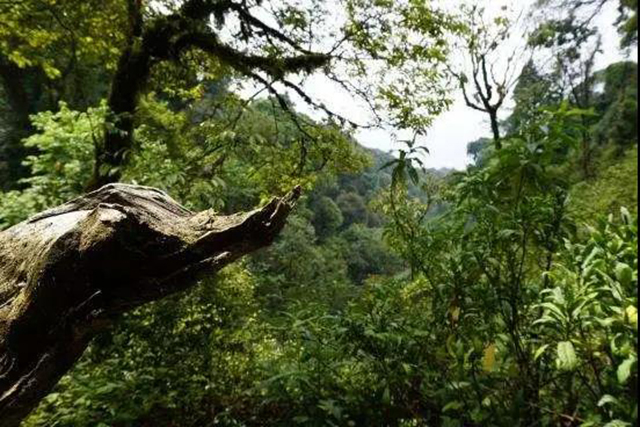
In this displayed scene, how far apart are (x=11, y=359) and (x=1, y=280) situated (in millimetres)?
483

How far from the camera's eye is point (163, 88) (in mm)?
8344

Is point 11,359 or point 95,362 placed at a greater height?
point 11,359

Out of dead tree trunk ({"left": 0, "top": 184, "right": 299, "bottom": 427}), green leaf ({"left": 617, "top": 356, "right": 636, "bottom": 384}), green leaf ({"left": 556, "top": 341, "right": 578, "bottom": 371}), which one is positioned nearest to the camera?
green leaf ({"left": 617, "top": 356, "right": 636, "bottom": 384})

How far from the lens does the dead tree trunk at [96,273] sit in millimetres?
1926

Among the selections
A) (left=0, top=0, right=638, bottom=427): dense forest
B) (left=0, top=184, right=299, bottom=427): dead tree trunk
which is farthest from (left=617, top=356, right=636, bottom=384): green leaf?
(left=0, top=184, right=299, bottom=427): dead tree trunk

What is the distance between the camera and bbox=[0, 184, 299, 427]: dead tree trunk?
1926mm

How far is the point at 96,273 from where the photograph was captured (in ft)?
6.47

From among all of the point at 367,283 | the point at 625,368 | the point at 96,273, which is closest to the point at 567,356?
the point at 625,368

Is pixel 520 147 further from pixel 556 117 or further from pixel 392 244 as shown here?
pixel 392 244

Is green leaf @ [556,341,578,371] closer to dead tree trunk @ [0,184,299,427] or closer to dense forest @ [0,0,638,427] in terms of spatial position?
dense forest @ [0,0,638,427]

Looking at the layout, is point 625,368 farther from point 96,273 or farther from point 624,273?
point 96,273

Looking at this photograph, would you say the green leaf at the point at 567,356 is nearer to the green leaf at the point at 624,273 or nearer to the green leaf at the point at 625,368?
the green leaf at the point at 625,368

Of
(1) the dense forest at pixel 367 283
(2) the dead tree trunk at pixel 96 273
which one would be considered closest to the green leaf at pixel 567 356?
(1) the dense forest at pixel 367 283

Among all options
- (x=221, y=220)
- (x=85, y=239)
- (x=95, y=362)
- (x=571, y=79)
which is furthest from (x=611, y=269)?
(x=571, y=79)
